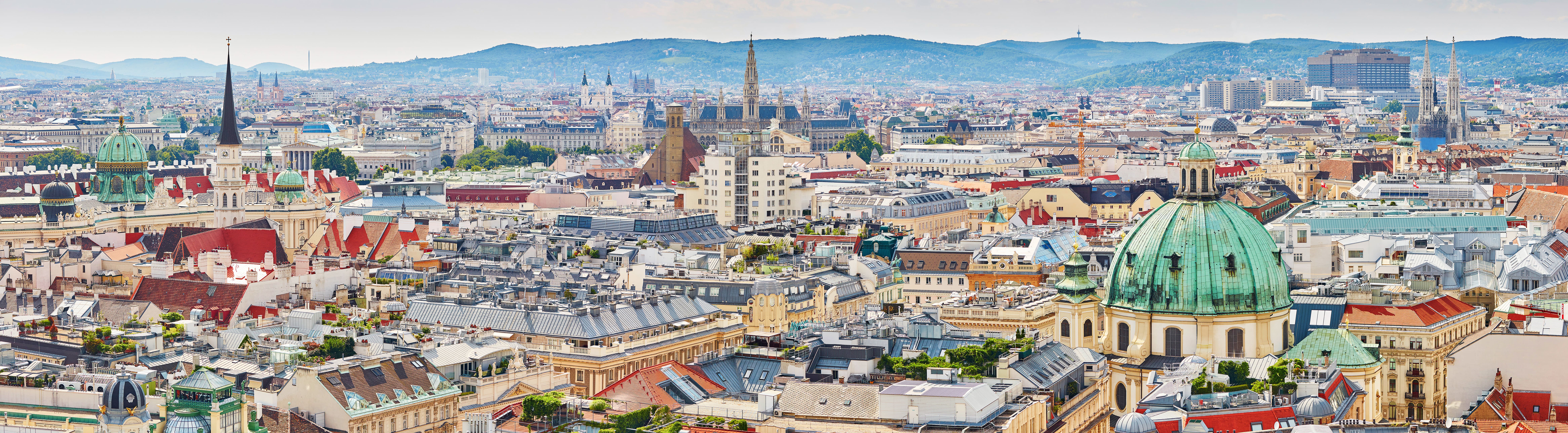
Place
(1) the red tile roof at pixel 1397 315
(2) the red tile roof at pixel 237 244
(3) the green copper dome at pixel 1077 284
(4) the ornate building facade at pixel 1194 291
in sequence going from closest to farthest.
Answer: (4) the ornate building facade at pixel 1194 291
(3) the green copper dome at pixel 1077 284
(1) the red tile roof at pixel 1397 315
(2) the red tile roof at pixel 237 244

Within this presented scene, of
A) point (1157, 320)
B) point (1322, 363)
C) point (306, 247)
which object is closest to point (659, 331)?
point (1157, 320)

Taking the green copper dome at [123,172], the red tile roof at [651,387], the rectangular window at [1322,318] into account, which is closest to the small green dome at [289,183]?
Answer: the green copper dome at [123,172]

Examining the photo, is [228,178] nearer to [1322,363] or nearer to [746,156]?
[746,156]

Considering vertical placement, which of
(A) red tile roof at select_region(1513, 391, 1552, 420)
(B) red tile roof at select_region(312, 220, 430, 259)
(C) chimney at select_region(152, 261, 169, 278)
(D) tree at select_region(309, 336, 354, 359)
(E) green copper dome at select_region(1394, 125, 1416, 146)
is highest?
(E) green copper dome at select_region(1394, 125, 1416, 146)

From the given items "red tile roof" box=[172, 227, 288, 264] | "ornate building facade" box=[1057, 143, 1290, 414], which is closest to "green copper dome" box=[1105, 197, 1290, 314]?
"ornate building facade" box=[1057, 143, 1290, 414]

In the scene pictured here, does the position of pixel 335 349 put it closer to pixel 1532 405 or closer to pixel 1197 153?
pixel 1197 153

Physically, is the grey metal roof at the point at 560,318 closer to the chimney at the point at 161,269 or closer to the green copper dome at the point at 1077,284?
the green copper dome at the point at 1077,284

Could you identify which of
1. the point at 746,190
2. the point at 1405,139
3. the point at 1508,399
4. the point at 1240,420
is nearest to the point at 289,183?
the point at 746,190

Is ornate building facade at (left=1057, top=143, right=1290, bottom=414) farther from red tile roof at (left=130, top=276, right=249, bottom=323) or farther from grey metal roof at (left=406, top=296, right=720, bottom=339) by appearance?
red tile roof at (left=130, top=276, right=249, bottom=323)
